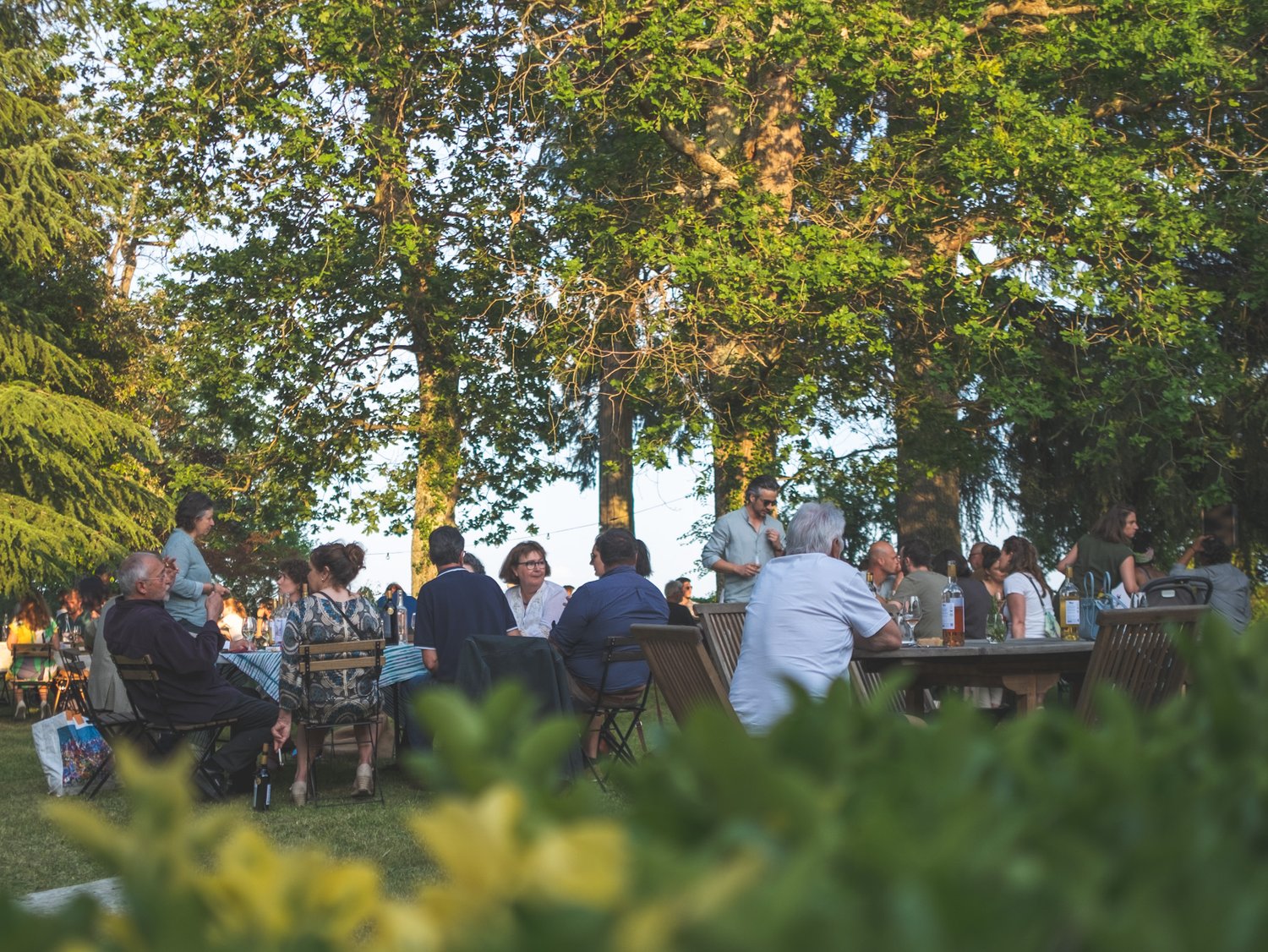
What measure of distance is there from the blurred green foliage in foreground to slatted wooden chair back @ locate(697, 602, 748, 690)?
5.75 m

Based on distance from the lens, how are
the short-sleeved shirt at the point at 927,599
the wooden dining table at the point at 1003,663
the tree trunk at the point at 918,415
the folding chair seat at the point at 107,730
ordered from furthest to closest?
the tree trunk at the point at 918,415 → the short-sleeved shirt at the point at 927,599 → the folding chair seat at the point at 107,730 → the wooden dining table at the point at 1003,663

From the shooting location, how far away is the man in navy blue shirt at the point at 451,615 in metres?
9.09

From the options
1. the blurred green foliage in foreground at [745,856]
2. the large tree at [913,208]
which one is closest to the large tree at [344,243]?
the large tree at [913,208]

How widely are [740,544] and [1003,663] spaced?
3.54m

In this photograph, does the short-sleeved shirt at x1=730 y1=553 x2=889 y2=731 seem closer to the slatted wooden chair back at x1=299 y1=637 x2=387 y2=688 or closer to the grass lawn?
the grass lawn

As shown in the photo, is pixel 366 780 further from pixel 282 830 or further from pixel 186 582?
pixel 186 582

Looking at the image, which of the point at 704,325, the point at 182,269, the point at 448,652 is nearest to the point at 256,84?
the point at 182,269

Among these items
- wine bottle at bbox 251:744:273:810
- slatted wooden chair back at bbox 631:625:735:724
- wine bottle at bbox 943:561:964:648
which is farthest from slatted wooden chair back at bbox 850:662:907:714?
wine bottle at bbox 251:744:273:810

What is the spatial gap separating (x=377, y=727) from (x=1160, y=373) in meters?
7.30

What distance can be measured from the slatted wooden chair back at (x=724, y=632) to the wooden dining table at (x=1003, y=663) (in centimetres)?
65

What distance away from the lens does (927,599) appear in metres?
9.73

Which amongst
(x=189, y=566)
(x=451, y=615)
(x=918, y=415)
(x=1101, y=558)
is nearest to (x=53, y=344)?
(x=189, y=566)

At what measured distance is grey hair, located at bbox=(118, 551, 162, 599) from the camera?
28.0 ft

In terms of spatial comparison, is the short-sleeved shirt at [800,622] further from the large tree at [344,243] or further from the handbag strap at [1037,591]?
the large tree at [344,243]
